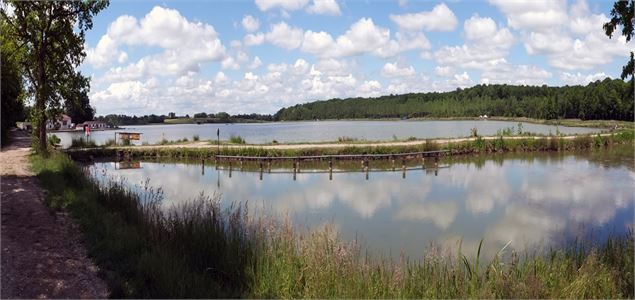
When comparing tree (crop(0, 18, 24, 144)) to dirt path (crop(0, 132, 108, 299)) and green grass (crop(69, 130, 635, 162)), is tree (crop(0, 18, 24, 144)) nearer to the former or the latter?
green grass (crop(69, 130, 635, 162))

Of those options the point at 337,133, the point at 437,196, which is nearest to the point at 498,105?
the point at 337,133

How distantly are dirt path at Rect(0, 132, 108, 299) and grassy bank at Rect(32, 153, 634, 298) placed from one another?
28 centimetres

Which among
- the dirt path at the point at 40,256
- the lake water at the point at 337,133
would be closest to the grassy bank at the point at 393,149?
the lake water at the point at 337,133

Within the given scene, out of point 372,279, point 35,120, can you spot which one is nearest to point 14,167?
point 35,120

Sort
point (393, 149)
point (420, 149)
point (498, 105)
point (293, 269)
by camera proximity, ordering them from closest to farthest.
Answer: point (293, 269) → point (393, 149) → point (420, 149) → point (498, 105)

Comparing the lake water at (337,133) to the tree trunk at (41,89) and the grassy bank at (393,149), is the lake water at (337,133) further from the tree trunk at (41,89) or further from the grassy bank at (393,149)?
the tree trunk at (41,89)

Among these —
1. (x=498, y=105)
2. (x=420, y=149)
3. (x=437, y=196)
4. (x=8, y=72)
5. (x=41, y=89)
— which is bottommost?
(x=437, y=196)

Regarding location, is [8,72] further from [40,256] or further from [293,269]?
[293,269]

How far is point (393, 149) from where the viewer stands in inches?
1313

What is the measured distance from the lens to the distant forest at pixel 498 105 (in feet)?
317

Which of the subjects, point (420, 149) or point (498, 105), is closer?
point (420, 149)

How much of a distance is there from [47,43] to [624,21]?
2048 centimetres

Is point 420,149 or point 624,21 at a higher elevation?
point 624,21

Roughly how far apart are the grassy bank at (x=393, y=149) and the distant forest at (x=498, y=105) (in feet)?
199
